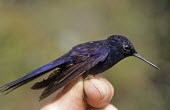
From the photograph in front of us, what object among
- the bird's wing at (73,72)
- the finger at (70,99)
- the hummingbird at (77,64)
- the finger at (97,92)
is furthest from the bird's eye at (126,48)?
the finger at (70,99)

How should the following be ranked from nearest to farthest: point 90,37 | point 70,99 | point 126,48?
1. point 70,99
2. point 126,48
3. point 90,37

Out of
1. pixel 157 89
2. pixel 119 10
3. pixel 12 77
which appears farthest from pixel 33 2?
pixel 157 89

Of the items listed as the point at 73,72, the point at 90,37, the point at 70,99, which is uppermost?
the point at 73,72

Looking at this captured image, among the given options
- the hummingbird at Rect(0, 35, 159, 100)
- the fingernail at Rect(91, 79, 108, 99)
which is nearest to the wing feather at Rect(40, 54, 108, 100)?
the hummingbird at Rect(0, 35, 159, 100)

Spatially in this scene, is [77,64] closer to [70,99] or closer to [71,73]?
[71,73]

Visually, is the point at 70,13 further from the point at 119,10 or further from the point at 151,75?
the point at 151,75

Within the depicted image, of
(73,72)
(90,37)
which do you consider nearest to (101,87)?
(73,72)

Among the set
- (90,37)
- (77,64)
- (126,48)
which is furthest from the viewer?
(90,37)
